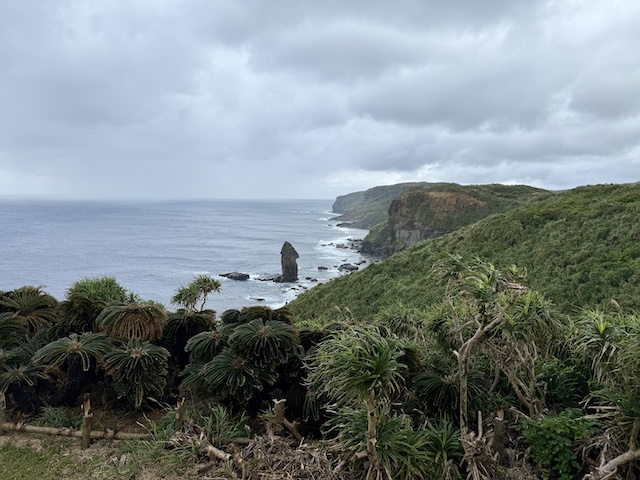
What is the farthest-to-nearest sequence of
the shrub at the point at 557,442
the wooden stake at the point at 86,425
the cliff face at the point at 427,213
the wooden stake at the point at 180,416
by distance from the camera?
1. the cliff face at the point at 427,213
2. the wooden stake at the point at 86,425
3. the wooden stake at the point at 180,416
4. the shrub at the point at 557,442

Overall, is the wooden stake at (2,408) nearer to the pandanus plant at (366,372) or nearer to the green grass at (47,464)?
the green grass at (47,464)

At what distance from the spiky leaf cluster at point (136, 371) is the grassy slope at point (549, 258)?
1011 centimetres

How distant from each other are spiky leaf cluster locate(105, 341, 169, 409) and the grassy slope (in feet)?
33.2

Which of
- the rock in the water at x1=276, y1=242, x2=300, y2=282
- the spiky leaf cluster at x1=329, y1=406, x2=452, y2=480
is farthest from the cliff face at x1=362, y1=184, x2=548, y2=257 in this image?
the spiky leaf cluster at x1=329, y1=406, x2=452, y2=480

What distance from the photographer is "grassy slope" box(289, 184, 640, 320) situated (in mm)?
17781

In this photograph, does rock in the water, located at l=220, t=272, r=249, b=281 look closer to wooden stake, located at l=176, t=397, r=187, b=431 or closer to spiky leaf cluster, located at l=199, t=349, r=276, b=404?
spiky leaf cluster, located at l=199, t=349, r=276, b=404

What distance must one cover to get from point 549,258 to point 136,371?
2132cm

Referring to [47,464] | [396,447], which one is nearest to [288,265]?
[47,464]

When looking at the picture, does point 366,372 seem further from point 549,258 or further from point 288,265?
point 288,265

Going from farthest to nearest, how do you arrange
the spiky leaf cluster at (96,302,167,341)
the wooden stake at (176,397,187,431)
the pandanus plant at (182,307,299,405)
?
the spiky leaf cluster at (96,302,167,341) → the pandanus plant at (182,307,299,405) → the wooden stake at (176,397,187,431)

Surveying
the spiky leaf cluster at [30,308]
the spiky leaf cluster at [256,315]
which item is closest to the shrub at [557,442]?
the spiky leaf cluster at [256,315]

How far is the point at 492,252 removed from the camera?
26500 millimetres

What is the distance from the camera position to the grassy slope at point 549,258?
1778 cm

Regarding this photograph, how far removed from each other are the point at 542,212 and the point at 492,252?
584 cm
